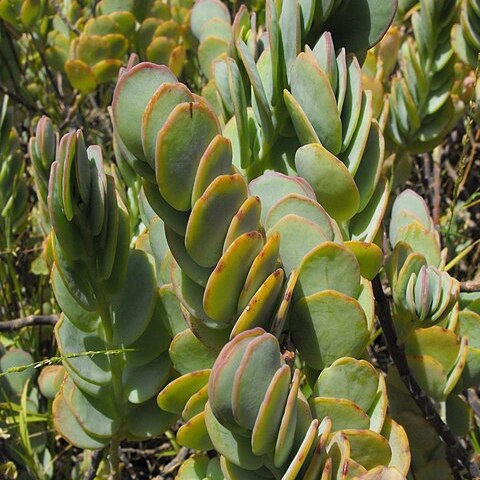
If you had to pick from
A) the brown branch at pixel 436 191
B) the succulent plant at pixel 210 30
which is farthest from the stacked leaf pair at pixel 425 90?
the succulent plant at pixel 210 30

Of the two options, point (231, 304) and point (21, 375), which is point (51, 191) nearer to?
point (231, 304)

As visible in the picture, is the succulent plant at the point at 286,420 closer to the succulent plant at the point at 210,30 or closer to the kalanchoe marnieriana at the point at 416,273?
the kalanchoe marnieriana at the point at 416,273

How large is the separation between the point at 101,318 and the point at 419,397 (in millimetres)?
377

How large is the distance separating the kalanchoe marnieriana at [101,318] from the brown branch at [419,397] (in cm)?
28

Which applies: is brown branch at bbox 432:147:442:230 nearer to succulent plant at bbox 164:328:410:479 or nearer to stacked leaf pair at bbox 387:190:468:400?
stacked leaf pair at bbox 387:190:468:400

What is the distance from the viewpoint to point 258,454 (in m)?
0.56

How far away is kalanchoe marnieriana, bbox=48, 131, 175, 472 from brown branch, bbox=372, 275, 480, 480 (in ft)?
0.92

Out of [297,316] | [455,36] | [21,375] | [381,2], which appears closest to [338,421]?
[297,316]

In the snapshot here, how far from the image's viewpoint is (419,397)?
864 millimetres

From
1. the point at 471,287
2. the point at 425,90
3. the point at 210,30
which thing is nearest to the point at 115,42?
the point at 210,30

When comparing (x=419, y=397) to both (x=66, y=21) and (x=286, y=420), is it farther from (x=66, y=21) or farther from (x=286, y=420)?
(x=66, y=21)

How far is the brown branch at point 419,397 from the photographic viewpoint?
2.83ft

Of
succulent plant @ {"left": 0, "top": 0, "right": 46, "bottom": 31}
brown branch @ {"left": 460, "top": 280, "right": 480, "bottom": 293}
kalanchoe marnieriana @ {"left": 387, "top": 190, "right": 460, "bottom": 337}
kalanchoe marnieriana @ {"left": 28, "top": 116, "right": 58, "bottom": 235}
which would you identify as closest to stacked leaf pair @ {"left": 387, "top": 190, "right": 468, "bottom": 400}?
kalanchoe marnieriana @ {"left": 387, "top": 190, "right": 460, "bottom": 337}

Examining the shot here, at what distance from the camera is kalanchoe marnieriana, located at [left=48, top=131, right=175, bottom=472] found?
2.12 feet
